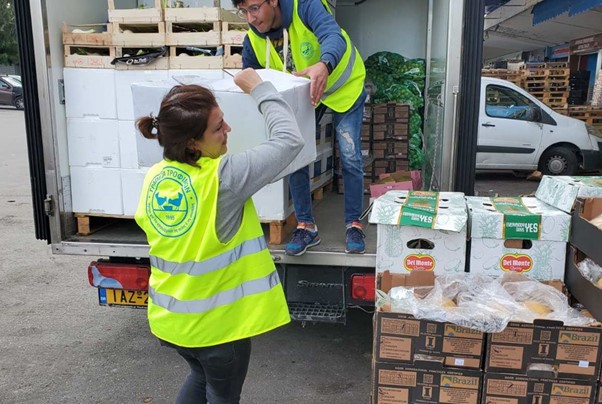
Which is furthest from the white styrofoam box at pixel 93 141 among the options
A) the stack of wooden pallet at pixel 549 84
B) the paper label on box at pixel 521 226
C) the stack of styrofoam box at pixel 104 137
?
the stack of wooden pallet at pixel 549 84

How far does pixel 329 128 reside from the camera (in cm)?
495

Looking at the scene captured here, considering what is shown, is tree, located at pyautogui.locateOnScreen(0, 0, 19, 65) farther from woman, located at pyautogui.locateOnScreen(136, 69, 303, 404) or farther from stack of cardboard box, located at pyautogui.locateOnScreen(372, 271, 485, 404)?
stack of cardboard box, located at pyautogui.locateOnScreen(372, 271, 485, 404)

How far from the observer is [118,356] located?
3910 millimetres

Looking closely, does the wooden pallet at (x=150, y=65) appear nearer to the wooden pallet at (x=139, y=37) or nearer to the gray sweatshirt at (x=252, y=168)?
the wooden pallet at (x=139, y=37)

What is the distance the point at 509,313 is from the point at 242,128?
54.5 inches

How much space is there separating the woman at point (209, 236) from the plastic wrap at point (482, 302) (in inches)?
27.2

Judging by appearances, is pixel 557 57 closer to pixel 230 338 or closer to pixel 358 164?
pixel 358 164

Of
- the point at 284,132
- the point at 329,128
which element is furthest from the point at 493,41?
the point at 284,132

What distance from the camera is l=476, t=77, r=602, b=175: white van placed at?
9461 millimetres

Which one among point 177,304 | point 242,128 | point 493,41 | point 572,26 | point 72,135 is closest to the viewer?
point 177,304

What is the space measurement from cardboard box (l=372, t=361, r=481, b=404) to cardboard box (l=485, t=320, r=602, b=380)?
0.46 ft

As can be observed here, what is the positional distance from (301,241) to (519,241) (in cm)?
113

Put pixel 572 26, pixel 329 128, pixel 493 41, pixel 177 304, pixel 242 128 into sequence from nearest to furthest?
pixel 177 304
pixel 242 128
pixel 329 128
pixel 572 26
pixel 493 41

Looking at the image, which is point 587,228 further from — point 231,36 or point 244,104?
point 231,36
